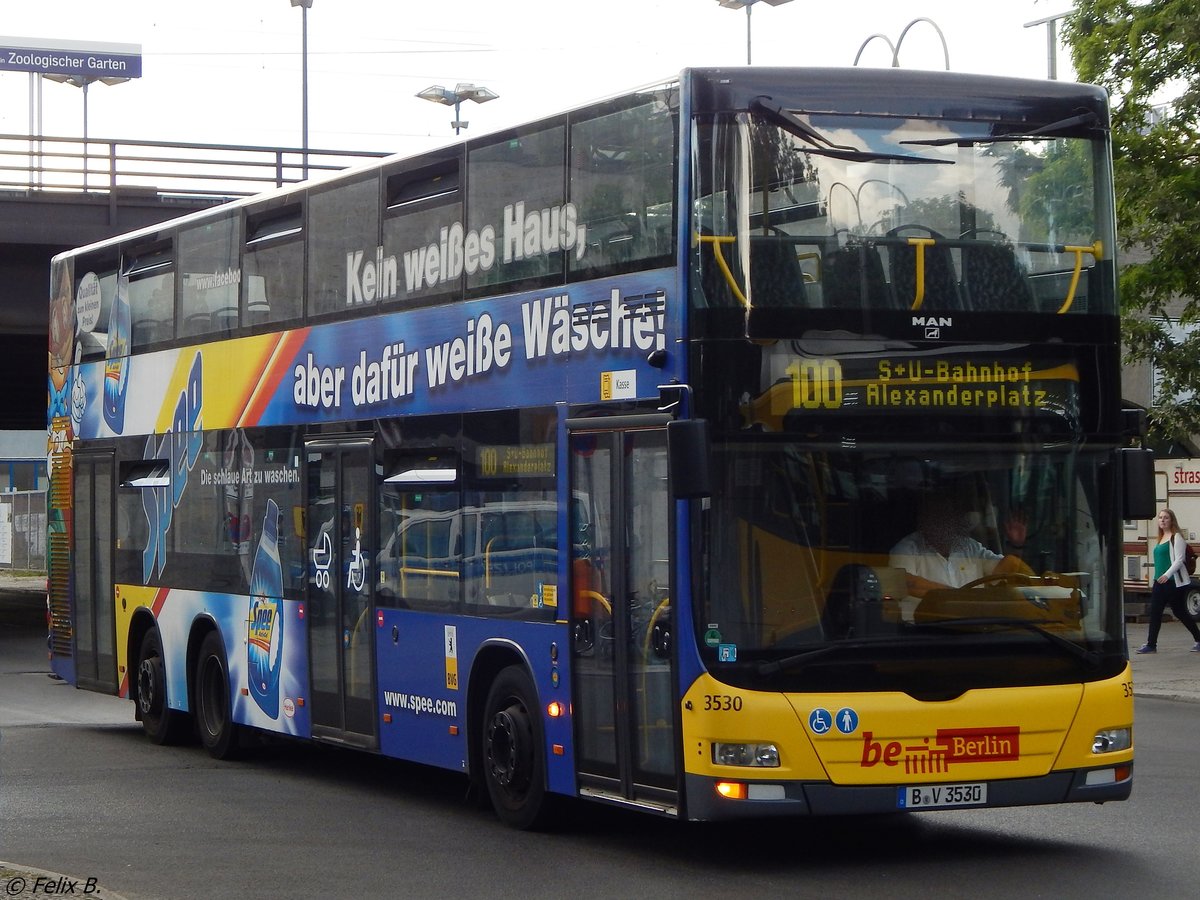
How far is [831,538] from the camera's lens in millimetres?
9531

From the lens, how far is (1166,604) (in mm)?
24266

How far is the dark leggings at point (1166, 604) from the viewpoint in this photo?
24016 mm

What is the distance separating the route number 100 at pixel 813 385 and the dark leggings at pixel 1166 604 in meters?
15.5

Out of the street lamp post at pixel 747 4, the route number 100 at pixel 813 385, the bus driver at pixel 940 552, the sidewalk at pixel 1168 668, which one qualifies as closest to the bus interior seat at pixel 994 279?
the route number 100 at pixel 813 385

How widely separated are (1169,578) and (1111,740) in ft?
47.9

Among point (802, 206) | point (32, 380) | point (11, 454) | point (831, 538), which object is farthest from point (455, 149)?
point (11, 454)

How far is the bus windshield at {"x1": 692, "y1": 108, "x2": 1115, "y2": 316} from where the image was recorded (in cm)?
959

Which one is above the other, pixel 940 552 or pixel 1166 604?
pixel 940 552

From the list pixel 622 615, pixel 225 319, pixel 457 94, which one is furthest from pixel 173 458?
pixel 457 94

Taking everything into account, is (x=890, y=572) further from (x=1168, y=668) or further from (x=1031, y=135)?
(x=1168, y=668)

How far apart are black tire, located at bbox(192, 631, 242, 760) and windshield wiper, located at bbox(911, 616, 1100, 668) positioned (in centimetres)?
735

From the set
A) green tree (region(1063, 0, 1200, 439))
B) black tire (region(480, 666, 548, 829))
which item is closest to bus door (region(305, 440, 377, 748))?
black tire (region(480, 666, 548, 829))

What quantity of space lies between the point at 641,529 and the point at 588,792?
4.80ft

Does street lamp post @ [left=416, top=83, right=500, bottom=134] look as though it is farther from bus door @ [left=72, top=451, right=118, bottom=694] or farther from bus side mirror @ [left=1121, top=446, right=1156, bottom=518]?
bus side mirror @ [left=1121, top=446, right=1156, bottom=518]
